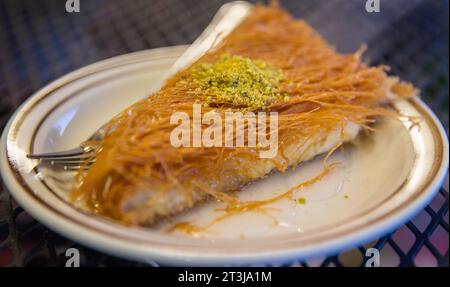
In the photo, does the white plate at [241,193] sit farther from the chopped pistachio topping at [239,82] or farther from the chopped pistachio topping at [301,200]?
the chopped pistachio topping at [239,82]

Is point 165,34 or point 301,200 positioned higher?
point 165,34

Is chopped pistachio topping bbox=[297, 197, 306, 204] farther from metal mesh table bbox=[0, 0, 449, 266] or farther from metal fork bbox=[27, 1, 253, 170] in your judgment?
metal fork bbox=[27, 1, 253, 170]

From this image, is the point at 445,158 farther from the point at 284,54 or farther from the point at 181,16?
the point at 181,16

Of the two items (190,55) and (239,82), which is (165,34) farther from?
(239,82)

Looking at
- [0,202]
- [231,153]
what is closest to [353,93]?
[231,153]

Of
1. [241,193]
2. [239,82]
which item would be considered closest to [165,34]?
[239,82]

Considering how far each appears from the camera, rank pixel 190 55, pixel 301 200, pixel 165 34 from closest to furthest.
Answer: pixel 301 200
pixel 190 55
pixel 165 34

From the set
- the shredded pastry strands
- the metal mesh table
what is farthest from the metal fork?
the metal mesh table

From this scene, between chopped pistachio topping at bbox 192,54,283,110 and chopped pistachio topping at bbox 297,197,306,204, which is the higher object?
chopped pistachio topping at bbox 192,54,283,110
